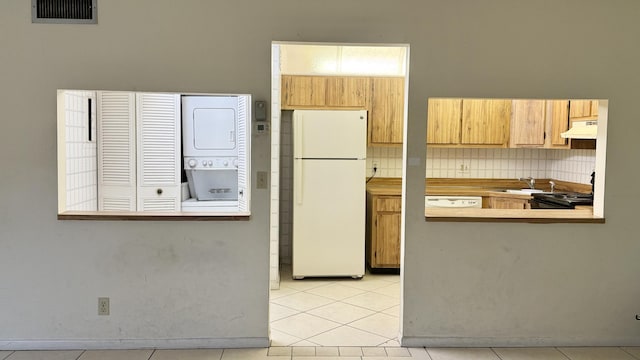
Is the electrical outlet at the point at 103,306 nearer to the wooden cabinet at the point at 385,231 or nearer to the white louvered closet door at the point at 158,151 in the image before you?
the white louvered closet door at the point at 158,151

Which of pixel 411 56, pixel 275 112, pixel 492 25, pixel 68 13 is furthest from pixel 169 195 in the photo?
pixel 492 25

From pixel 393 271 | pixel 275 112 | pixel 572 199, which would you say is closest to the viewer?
pixel 572 199

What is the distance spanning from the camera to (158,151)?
4.92 metres

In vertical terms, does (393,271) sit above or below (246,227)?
below

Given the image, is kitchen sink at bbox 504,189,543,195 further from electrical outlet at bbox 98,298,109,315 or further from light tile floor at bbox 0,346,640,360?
electrical outlet at bbox 98,298,109,315

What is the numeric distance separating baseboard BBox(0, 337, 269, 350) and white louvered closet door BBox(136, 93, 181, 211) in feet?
5.85

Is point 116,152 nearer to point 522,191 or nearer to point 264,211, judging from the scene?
point 264,211

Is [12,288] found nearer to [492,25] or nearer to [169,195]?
[169,195]

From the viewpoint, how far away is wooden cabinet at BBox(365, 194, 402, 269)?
527 cm

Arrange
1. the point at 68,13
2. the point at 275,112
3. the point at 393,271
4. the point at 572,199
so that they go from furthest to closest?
the point at 393,271 < the point at 275,112 < the point at 572,199 < the point at 68,13

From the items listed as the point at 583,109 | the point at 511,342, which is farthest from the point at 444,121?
the point at 511,342

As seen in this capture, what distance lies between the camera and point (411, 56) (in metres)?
3.30

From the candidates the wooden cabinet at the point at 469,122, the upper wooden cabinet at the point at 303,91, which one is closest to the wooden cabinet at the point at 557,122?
the wooden cabinet at the point at 469,122

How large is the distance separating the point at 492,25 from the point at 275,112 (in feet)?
7.01
